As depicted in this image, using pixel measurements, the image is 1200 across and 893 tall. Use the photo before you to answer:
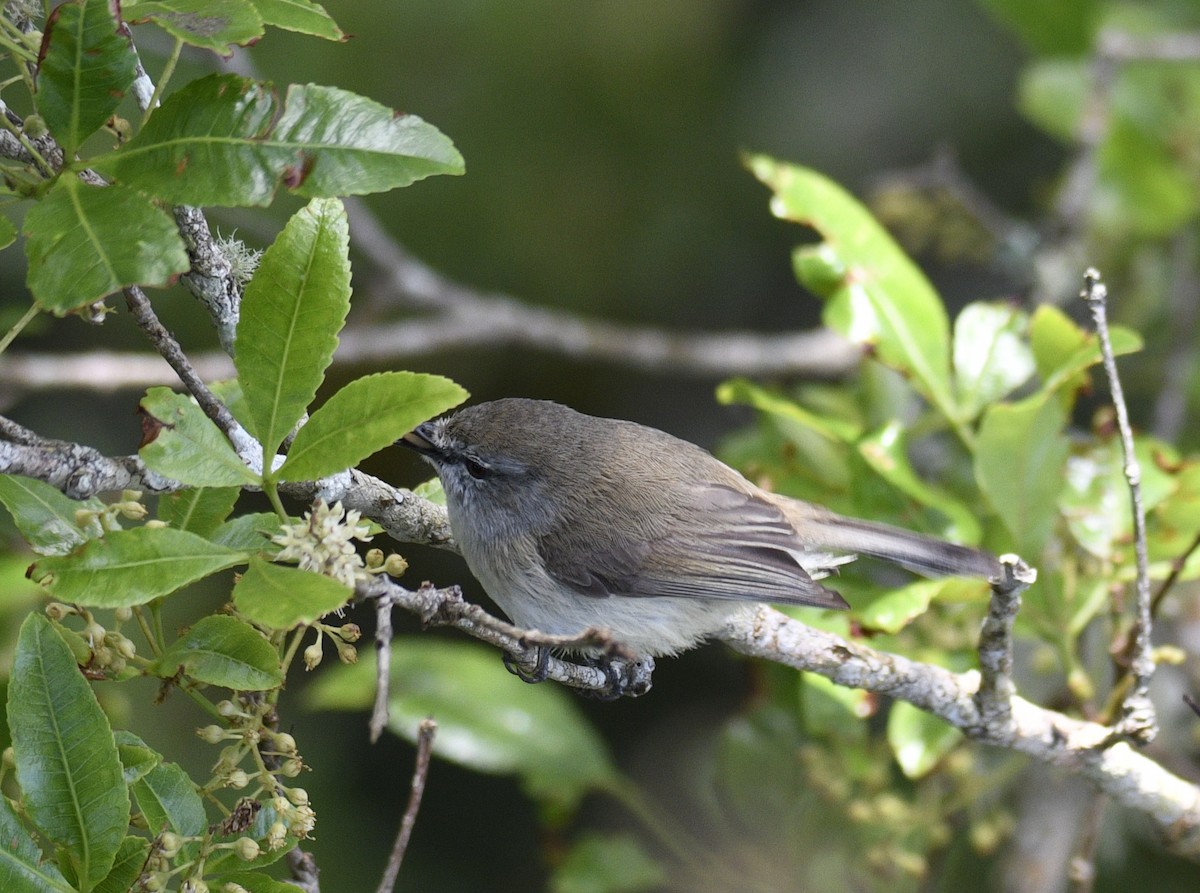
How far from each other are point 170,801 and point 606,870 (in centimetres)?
192

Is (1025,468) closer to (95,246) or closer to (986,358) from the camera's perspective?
(986,358)

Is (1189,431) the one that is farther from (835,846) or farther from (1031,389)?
(835,846)

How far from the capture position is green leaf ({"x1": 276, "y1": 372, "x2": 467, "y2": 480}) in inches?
62.6

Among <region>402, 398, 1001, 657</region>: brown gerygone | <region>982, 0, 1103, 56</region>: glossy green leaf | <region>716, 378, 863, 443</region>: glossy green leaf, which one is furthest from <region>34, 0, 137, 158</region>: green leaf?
Answer: <region>982, 0, 1103, 56</region>: glossy green leaf

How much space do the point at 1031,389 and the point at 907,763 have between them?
161cm

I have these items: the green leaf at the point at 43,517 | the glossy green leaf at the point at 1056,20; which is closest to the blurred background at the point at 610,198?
the glossy green leaf at the point at 1056,20

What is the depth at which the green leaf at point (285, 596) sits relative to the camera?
1.38 metres

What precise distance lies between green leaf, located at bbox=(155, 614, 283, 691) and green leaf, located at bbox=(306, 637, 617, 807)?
156 cm

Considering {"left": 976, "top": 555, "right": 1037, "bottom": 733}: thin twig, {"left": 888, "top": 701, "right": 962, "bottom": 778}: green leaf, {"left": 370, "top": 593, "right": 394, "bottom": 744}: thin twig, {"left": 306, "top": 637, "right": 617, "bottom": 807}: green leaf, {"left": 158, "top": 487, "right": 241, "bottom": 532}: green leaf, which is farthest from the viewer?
{"left": 306, "top": 637, "right": 617, "bottom": 807}: green leaf

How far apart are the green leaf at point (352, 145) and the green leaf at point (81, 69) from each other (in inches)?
8.6

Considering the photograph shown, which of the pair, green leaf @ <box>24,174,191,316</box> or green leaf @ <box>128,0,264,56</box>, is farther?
green leaf @ <box>128,0,264,56</box>

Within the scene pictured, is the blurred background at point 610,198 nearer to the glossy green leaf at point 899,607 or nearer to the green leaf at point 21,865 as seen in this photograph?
the glossy green leaf at point 899,607

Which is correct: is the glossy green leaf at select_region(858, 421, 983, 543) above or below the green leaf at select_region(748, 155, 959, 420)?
below

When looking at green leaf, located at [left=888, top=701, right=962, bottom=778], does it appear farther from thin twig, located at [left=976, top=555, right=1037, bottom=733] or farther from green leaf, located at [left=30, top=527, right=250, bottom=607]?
green leaf, located at [left=30, top=527, right=250, bottom=607]
